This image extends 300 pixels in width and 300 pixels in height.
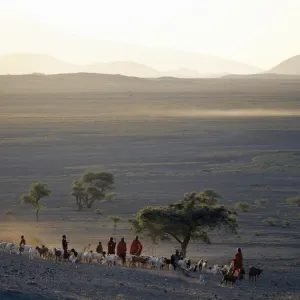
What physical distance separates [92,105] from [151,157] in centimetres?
5791

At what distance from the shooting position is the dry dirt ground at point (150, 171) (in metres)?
19.5

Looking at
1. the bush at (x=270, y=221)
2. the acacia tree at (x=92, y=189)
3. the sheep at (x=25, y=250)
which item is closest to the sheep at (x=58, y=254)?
the sheep at (x=25, y=250)

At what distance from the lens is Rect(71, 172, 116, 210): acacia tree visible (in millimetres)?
39938

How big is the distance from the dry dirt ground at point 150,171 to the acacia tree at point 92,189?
52 cm

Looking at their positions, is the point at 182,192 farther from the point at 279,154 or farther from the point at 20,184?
the point at 279,154

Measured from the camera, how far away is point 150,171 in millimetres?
54219

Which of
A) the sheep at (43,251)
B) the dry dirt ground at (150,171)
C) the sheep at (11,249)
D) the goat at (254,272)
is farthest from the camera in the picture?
the sheep at (11,249)

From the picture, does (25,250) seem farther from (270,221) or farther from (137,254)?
(270,221)

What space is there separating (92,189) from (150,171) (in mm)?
13940

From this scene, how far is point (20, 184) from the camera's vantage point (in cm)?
4875

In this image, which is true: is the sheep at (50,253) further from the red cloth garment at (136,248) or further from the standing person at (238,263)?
the standing person at (238,263)

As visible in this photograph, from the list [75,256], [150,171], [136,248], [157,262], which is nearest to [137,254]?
[136,248]

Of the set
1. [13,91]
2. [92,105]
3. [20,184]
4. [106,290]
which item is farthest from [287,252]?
[13,91]

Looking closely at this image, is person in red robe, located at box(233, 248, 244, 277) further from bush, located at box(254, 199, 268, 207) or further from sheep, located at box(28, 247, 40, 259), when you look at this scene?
bush, located at box(254, 199, 268, 207)
